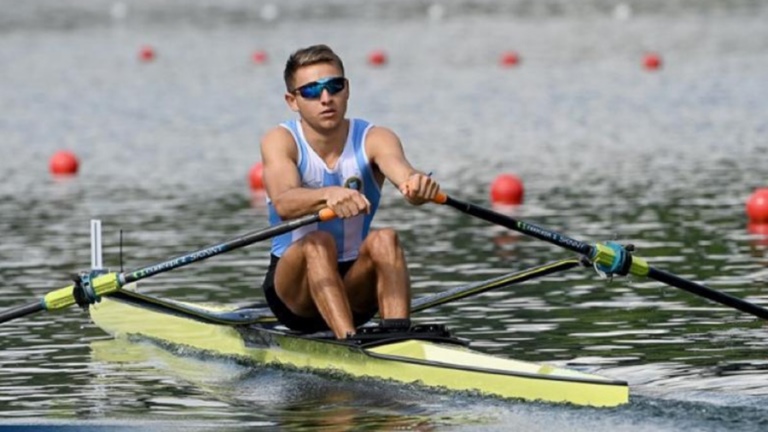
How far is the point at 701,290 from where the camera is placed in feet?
35.7

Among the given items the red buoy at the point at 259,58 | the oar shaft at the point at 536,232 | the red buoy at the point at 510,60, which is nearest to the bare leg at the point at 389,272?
the oar shaft at the point at 536,232

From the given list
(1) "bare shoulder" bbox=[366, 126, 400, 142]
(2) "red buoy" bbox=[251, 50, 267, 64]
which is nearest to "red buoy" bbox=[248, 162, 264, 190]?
(1) "bare shoulder" bbox=[366, 126, 400, 142]

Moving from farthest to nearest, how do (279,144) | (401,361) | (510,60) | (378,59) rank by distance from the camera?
1. (378,59)
2. (510,60)
3. (279,144)
4. (401,361)

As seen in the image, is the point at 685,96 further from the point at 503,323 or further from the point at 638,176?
the point at 503,323

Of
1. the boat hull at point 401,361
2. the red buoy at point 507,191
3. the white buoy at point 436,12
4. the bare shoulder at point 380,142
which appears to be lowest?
the boat hull at point 401,361

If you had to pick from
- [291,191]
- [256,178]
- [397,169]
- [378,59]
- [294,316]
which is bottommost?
[294,316]

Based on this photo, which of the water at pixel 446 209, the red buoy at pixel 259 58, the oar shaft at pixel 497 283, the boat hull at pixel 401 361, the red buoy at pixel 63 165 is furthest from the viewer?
the red buoy at pixel 259 58

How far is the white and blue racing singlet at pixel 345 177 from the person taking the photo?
10836 millimetres

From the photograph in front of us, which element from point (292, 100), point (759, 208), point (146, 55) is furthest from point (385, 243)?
point (146, 55)

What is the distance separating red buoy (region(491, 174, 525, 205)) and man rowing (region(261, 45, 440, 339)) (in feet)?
27.4

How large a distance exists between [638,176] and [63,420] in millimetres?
12377

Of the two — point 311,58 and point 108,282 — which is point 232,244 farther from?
point 311,58

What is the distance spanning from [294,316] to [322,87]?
1.31 m

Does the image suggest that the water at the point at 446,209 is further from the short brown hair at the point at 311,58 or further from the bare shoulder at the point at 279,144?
the short brown hair at the point at 311,58
